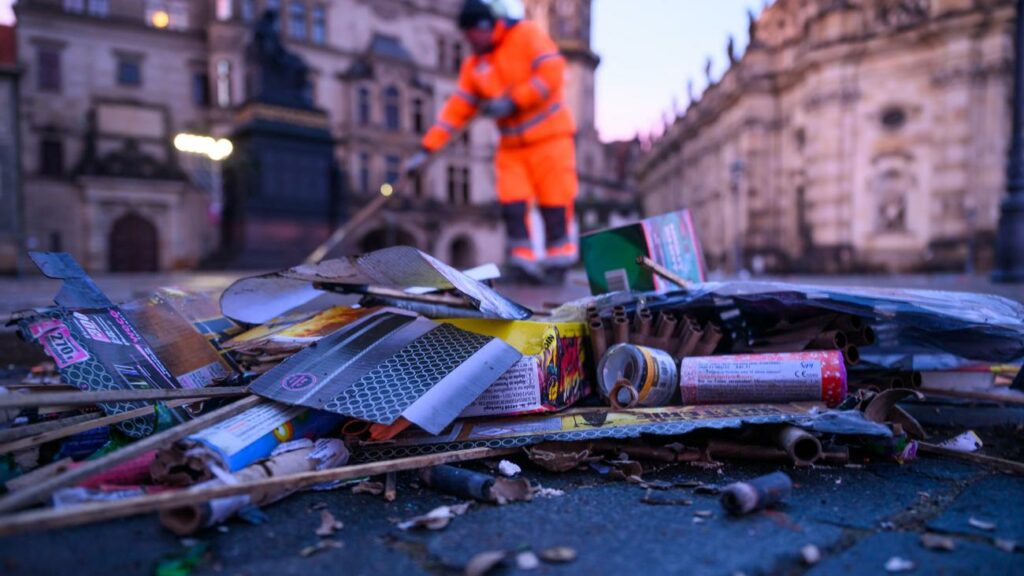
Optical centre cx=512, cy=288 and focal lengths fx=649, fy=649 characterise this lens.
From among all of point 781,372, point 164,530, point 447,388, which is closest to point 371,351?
point 447,388

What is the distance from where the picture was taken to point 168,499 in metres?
1.37

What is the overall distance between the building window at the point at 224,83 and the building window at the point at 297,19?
3.52 meters

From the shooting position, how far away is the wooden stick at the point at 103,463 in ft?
4.19

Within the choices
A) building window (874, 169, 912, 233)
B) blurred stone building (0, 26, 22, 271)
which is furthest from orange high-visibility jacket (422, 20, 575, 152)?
blurred stone building (0, 26, 22, 271)

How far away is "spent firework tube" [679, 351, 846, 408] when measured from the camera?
7.35 feet

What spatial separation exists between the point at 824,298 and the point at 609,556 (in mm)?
1584

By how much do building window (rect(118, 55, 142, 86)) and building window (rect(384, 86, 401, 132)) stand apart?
34.1 feet

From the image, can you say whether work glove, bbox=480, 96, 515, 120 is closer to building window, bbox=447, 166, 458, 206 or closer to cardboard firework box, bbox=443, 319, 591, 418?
cardboard firework box, bbox=443, 319, 591, 418

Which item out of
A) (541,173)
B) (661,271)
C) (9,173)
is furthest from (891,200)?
(9,173)

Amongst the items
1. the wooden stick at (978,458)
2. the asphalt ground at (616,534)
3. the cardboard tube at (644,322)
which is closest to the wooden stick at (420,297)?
the cardboard tube at (644,322)

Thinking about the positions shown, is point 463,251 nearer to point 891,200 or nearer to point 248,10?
point 248,10

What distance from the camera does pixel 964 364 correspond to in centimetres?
278

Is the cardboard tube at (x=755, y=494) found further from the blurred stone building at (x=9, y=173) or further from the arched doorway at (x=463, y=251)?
the arched doorway at (x=463, y=251)

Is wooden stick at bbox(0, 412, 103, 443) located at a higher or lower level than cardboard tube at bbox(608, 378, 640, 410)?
higher
